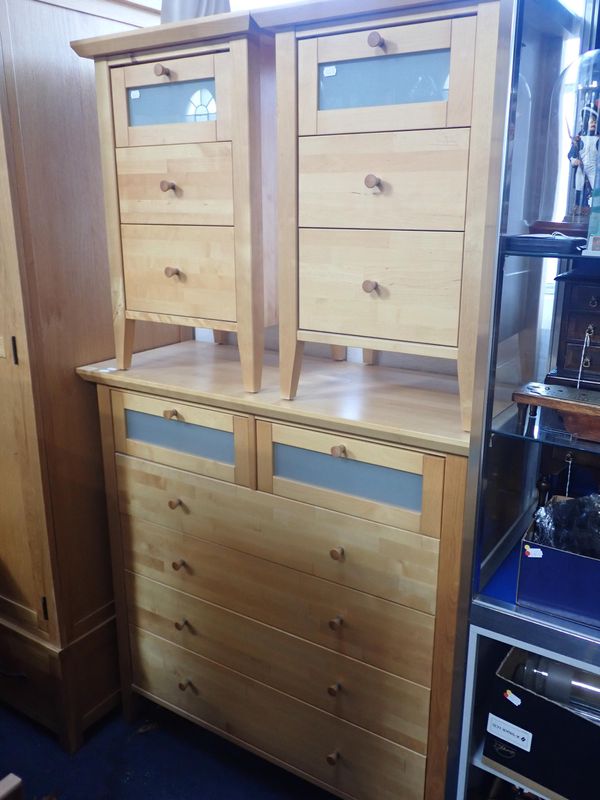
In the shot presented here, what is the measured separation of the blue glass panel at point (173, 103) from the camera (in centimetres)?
147

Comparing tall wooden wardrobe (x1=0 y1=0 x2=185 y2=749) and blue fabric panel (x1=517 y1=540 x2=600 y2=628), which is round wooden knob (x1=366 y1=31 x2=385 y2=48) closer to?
tall wooden wardrobe (x1=0 y1=0 x2=185 y2=749)

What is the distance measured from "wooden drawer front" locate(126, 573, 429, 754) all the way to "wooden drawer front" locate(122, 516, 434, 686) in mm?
28

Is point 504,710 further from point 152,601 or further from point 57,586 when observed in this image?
point 57,586

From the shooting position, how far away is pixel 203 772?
184 cm

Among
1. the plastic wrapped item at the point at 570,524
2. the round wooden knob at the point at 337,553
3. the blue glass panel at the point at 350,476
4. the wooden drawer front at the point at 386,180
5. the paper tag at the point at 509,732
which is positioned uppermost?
the wooden drawer front at the point at 386,180

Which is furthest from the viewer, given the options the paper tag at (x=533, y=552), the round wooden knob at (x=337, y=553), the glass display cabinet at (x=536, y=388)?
the round wooden knob at (x=337, y=553)

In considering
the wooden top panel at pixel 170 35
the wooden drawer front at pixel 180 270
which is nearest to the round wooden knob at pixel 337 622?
the wooden drawer front at pixel 180 270

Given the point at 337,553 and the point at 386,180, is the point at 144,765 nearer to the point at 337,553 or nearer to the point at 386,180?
the point at 337,553

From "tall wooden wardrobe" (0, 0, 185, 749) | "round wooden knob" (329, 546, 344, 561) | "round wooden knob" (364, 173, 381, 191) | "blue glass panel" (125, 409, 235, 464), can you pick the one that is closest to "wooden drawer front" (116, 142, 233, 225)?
"tall wooden wardrobe" (0, 0, 185, 749)

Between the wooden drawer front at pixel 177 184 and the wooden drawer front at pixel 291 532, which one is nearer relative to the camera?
the wooden drawer front at pixel 291 532

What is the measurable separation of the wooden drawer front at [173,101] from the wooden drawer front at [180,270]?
20cm

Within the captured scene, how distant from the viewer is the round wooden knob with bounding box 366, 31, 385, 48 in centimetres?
122

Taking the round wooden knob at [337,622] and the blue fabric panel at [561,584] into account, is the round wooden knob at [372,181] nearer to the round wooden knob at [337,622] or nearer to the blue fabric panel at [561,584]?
the blue fabric panel at [561,584]

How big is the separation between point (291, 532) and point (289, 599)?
0.17 m
